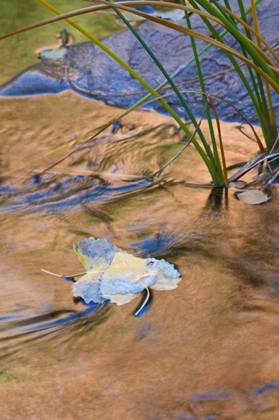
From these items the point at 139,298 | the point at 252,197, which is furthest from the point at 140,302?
the point at 252,197

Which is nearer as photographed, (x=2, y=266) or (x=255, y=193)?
(x=2, y=266)

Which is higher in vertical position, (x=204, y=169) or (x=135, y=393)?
(x=204, y=169)

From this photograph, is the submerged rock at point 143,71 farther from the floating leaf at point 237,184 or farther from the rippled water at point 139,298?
the floating leaf at point 237,184

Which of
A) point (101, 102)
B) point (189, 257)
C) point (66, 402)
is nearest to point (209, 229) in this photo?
point (189, 257)

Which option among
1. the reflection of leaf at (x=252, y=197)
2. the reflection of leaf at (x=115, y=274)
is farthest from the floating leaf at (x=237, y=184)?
the reflection of leaf at (x=115, y=274)

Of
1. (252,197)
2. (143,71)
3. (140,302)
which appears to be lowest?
(140,302)

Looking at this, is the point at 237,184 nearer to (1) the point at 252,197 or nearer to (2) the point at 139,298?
(1) the point at 252,197

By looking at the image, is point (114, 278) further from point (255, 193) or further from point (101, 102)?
point (101, 102)
